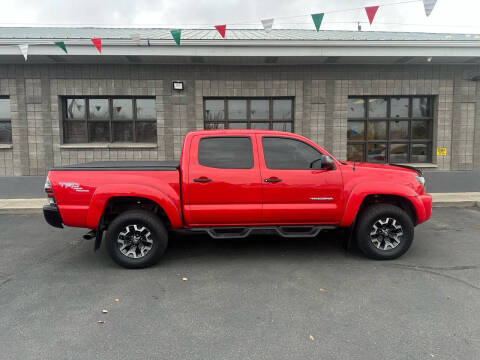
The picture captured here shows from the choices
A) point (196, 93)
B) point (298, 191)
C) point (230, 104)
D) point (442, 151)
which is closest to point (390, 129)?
point (442, 151)

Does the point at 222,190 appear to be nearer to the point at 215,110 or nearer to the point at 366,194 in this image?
the point at 366,194

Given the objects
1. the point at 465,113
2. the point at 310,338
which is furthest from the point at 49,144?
the point at 465,113

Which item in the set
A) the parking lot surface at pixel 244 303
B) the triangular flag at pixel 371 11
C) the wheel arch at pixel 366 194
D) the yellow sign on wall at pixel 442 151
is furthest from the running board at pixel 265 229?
the yellow sign on wall at pixel 442 151

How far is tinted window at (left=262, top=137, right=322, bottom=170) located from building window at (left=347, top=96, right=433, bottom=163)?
6068 mm

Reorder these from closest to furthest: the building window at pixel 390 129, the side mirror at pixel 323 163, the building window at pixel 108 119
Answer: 1. the side mirror at pixel 323 163
2. the building window at pixel 108 119
3. the building window at pixel 390 129

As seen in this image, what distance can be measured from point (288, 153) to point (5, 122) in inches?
372

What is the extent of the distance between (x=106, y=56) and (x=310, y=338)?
884 centimetres

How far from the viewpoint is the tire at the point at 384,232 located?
15.3 feet

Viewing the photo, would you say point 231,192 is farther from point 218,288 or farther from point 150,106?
point 150,106

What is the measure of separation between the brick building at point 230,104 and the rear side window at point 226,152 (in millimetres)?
Answer: 5120

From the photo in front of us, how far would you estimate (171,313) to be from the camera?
329 centimetres

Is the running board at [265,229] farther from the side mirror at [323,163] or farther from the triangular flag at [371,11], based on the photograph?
the triangular flag at [371,11]

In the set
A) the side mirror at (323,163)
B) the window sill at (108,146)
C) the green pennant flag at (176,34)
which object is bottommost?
the side mirror at (323,163)

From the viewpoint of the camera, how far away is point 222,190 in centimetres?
454
